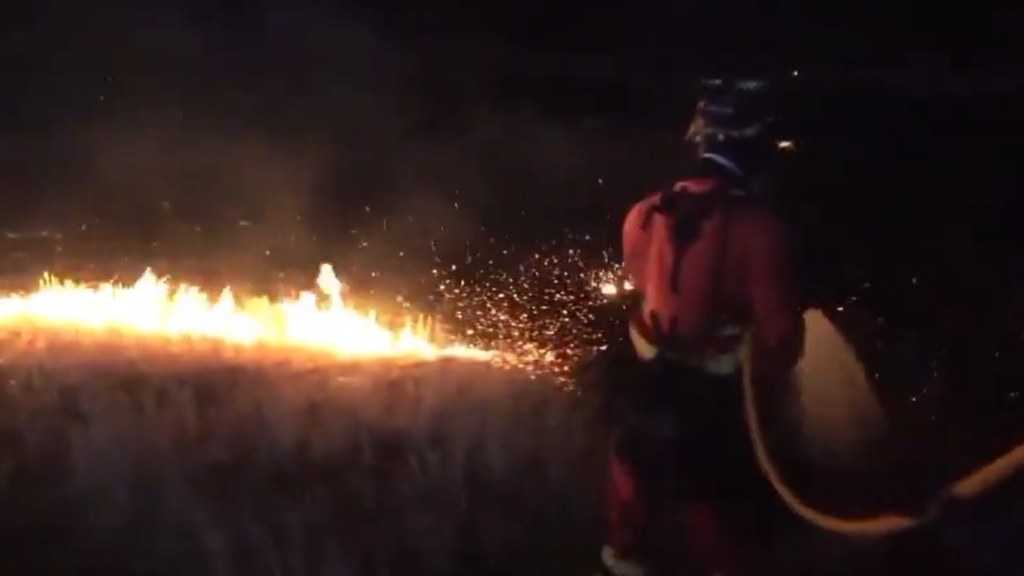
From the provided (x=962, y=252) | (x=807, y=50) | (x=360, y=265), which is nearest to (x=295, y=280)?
(x=360, y=265)

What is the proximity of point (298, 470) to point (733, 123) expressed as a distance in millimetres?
1087

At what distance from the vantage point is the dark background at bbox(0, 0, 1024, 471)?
2.38m

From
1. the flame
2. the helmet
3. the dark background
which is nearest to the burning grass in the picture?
the flame

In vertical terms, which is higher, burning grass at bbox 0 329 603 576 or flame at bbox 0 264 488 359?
flame at bbox 0 264 488 359

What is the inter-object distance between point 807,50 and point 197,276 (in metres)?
1.34

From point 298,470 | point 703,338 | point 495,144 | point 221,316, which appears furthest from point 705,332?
point 221,316

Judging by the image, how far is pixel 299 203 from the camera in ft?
8.97

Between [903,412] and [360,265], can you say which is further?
[360,265]

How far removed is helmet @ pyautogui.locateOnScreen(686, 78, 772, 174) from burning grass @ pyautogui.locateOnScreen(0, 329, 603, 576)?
0.56 meters

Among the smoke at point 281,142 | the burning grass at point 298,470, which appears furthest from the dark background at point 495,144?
the burning grass at point 298,470

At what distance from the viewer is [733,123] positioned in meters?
2.36

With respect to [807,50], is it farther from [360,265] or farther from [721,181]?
[360,265]

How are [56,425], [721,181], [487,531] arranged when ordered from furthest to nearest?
[56,425] < [487,531] < [721,181]

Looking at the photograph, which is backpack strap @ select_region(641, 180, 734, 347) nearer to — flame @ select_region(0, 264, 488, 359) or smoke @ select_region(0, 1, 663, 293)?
smoke @ select_region(0, 1, 663, 293)
